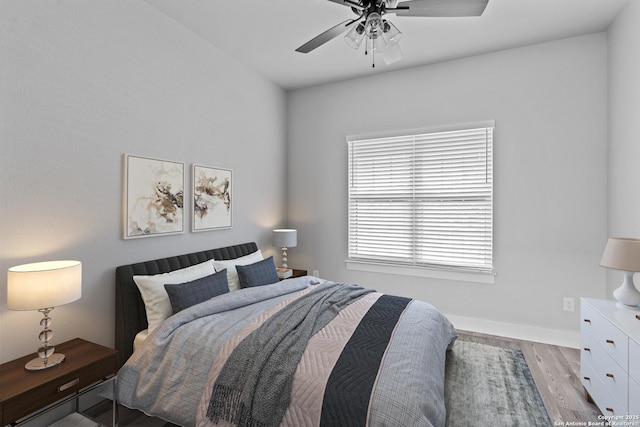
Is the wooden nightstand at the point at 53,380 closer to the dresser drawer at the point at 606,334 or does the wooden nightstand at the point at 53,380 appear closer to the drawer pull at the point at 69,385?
the drawer pull at the point at 69,385

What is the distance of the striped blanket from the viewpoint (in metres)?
1.48

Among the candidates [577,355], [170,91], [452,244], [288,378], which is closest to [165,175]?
[170,91]

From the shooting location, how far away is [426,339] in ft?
6.70

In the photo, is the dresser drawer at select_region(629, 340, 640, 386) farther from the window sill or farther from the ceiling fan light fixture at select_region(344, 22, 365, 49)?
the ceiling fan light fixture at select_region(344, 22, 365, 49)

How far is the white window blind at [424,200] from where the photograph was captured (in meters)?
3.49

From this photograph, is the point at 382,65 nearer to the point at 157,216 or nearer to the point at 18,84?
the point at 157,216

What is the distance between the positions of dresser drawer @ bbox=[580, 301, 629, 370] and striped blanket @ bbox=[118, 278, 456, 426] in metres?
0.96

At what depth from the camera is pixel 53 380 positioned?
1.64 metres

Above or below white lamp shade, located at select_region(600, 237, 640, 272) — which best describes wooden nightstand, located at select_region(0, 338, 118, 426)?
below

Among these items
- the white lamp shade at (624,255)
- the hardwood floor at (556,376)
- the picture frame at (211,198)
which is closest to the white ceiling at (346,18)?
the picture frame at (211,198)

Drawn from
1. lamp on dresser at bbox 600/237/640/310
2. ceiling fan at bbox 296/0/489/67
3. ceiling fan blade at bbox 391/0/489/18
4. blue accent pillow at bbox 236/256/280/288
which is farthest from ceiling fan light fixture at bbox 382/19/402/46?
blue accent pillow at bbox 236/256/280/288

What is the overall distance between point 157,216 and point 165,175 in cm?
37

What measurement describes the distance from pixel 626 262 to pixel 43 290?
3457mm

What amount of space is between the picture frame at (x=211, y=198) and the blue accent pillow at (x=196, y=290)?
707 millimetres
